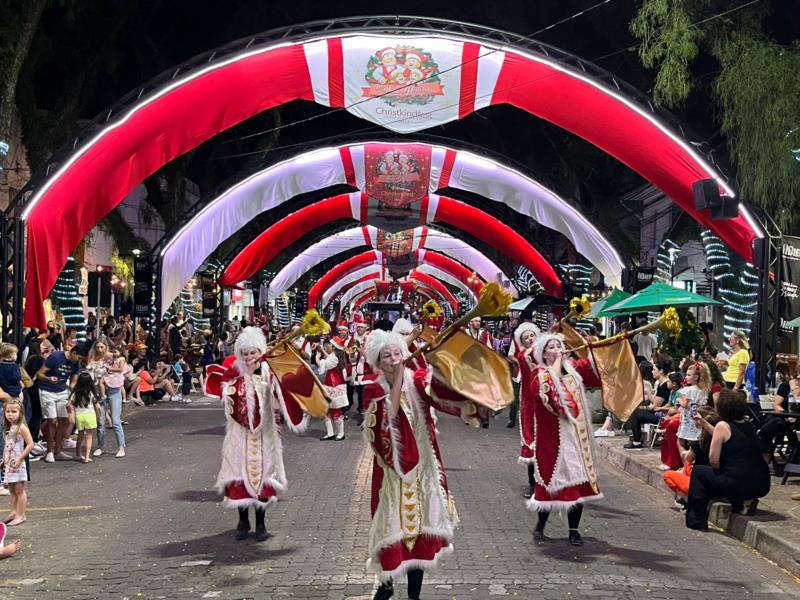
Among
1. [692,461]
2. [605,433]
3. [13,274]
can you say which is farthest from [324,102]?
[692,461]

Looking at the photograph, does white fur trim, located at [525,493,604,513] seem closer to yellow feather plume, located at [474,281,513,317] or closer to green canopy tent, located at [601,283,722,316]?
yellow feather plume, located at [474,281,513,317]

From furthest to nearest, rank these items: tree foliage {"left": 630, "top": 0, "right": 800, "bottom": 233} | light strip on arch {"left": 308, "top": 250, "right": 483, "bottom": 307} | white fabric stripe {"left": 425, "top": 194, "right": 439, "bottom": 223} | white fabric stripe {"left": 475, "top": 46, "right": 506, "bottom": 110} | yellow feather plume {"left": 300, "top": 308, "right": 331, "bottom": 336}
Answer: light strip on arch {"left": 308, "top": 250, "right": 483, "bottom": 307} < white fabric stripe {"left": 425, "top": 194, "right": 439, "bottom": 223} < white fabric stripe {"left": 475, "top": 46, "right": 506, "bottom": 110} < tree foliage {"left": 630, "top": 0, "right": 800, "bottom": 233} < yellow feather plume {"left": 300, "top": 308, "right": 331, "bottom": 336}

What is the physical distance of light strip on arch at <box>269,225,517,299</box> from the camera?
4438 cm

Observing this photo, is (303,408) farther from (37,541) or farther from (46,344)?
(46,344)

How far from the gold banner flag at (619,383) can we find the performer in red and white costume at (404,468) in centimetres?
318

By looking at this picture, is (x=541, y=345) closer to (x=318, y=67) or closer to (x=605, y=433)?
(x=605, y=433)

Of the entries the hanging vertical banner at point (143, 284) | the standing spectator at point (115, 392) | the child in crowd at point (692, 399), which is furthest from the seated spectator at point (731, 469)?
the hanging vertical banner at point (143, 284)

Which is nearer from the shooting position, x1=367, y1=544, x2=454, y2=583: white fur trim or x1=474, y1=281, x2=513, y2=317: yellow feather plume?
x1=474, y1=281, x2=513, y2=317: yellow feather plume

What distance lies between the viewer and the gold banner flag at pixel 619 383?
9.20m

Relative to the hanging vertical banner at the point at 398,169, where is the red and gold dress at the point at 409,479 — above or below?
below

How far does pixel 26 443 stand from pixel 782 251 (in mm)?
11823

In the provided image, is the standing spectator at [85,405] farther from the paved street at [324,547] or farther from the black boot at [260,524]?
the black boot at [260,524]

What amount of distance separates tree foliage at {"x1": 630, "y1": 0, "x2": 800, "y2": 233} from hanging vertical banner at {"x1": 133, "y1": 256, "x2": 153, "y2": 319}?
13.4 m

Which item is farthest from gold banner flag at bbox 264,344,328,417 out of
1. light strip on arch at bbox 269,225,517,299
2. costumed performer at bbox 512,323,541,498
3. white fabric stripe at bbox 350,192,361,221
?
light strip on arch at bbox 269,225,517,299
